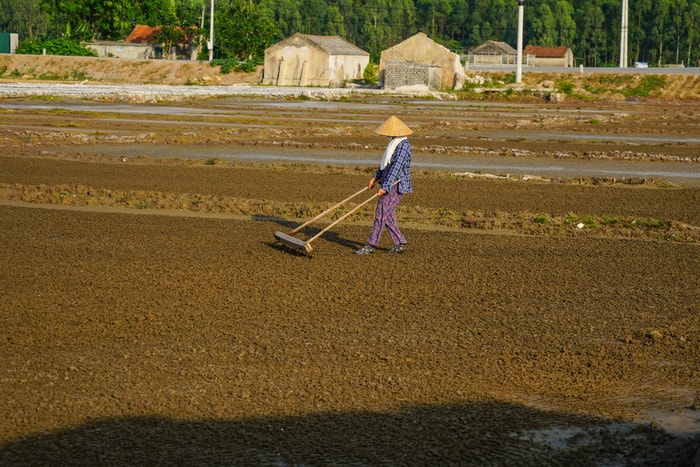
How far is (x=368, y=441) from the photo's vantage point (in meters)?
5.89

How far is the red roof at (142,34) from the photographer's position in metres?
84.1

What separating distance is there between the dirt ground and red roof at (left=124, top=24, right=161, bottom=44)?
68941 mm

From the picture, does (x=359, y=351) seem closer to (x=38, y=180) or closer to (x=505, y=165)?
(x=38, y=180)

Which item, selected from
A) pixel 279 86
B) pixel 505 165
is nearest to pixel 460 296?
pixel 505 165

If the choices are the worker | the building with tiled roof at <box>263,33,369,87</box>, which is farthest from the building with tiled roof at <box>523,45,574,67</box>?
the worker

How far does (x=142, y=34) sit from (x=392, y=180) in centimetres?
7763

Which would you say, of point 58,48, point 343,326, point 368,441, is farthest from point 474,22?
point 368,441

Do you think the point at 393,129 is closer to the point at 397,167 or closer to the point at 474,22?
the point at 397,167

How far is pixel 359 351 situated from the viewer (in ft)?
25.1

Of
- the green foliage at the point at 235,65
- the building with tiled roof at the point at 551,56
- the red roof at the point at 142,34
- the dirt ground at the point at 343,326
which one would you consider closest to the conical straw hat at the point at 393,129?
the dirt ground at the point at 343,326

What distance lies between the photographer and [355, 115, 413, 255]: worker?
11.2 m

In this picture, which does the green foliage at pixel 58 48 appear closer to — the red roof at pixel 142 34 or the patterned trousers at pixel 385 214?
the red roof at pixel 142 34

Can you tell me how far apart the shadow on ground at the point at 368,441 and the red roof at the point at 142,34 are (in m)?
80.2

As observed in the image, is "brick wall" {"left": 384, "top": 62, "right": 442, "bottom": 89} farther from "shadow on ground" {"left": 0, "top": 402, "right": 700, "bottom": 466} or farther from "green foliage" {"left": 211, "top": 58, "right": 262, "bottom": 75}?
"shadow on ground" {"left": 0, "top": 402, "right": 700, "bottom": 466}
